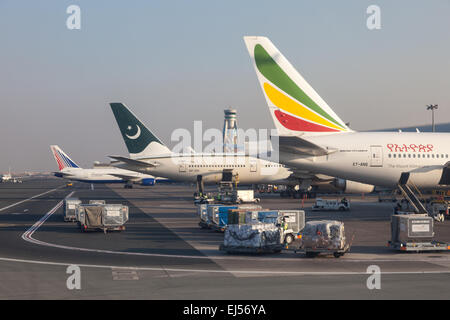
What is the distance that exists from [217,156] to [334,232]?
5226cm

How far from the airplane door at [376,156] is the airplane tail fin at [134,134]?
3656cm

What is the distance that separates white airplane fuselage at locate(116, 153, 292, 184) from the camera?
2781 inches

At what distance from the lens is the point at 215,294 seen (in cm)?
1712

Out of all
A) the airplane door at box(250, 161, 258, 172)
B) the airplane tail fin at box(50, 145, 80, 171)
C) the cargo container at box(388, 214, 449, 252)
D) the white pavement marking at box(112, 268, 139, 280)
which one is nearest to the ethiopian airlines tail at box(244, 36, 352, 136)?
the cargo container at box(388, 214, 449, 252)

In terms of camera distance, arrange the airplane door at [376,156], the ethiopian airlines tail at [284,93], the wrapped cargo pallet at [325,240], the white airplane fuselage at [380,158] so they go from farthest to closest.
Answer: the airplane door at [376,156]
the white airplane fuselage at [380,158]
the ethiopian airlines tail at [284,93]
the wrapped cargo pallet at [325,240]

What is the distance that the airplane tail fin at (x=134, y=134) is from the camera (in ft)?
228

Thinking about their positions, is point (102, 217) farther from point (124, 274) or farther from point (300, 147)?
point (124, 274)

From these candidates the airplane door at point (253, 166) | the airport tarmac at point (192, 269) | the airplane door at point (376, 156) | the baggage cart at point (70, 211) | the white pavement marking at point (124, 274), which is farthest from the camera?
the airplane door at point (253, 166)

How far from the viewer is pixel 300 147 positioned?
3797 centimetres

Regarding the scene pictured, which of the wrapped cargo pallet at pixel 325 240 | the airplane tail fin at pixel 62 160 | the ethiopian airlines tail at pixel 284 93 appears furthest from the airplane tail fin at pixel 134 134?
the airplane tail fin at pixel 62 160

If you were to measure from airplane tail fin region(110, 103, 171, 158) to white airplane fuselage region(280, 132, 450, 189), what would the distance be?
34.4 meters

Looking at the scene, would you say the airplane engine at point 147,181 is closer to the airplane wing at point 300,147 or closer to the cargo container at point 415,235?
the airplane wing at point 300,147

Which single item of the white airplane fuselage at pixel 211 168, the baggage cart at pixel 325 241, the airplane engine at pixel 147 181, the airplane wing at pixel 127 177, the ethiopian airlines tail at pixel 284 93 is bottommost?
the airplane engine at pixel 147 181
